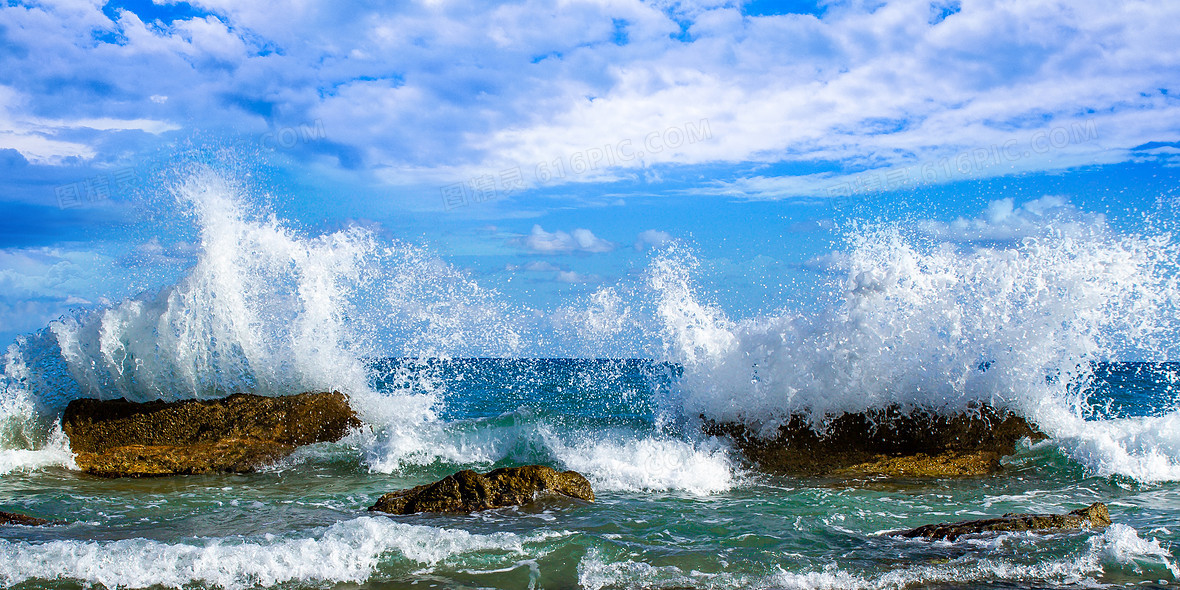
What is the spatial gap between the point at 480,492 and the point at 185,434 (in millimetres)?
4536

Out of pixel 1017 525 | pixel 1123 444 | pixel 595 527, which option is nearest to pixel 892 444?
pixel 1123 444

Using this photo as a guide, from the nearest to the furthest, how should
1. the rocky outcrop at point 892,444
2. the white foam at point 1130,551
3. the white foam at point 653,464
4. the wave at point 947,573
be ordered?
the wave at point 947,573, the white foam at point 1130,551, the white foam at point 653,464, the rocky outcrop at point 892,444

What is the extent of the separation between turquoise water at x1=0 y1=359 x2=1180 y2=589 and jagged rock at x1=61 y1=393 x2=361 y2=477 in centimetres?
29

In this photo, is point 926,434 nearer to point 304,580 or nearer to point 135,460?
point 304,580

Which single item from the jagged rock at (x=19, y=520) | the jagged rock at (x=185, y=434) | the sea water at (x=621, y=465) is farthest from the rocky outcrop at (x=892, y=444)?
the jagged rock at (x=19, y=520)

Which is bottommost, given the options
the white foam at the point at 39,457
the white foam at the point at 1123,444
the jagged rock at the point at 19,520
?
the white foam at the point at 1123,444

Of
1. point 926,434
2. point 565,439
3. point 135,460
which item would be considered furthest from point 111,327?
point 926,434

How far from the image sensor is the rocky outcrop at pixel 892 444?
318 inches

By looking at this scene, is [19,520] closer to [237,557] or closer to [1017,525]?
[237,557]

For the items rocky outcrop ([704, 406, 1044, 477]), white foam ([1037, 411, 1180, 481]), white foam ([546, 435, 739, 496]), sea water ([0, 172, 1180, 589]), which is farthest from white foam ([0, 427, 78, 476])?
white foam ([1037, 411, 1180, 481])

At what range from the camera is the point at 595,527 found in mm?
5875

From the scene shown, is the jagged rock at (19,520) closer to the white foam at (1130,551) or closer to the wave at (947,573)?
Answer: the wave at (947,573)

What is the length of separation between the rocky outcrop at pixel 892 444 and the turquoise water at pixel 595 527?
272 millimetres

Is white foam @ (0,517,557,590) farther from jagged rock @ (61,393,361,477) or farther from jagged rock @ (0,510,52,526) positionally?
jagged rock @ (61,393,361,477)
